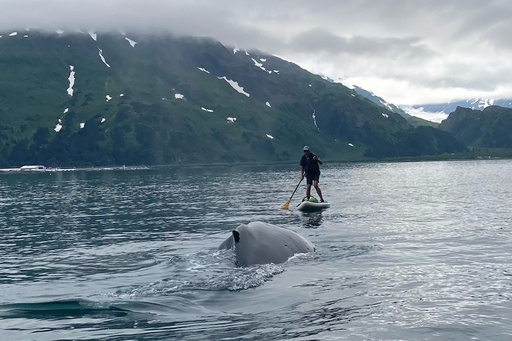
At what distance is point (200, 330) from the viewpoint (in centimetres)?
1263

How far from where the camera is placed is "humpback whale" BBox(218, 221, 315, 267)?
1953cm

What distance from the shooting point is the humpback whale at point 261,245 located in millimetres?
19531

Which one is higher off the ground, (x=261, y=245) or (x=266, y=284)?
(x=261, y=245)

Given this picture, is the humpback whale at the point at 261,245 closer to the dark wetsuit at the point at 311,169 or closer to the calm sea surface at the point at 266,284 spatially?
the calm sea surface at the point at 266,284

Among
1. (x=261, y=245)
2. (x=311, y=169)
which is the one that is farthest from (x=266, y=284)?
(x=311, y=169)

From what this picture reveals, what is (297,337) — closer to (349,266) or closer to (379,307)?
(379,307)

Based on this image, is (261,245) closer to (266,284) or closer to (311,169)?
(266,284)

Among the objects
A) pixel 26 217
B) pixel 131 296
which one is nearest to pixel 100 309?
pixel 131 296

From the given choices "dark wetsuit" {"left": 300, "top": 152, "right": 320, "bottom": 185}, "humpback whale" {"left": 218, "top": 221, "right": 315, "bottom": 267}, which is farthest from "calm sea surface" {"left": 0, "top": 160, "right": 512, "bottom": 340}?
"dark wetsuit" {"left": 300, "top": 152, "right": 320, "bottom": 185}

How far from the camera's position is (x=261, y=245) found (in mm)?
20094

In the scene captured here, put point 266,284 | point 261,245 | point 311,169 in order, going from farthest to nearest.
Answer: point 311,169
point 261,245
point 266,284

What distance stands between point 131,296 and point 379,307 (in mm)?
6866

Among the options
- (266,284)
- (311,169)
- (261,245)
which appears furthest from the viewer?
(311,169)

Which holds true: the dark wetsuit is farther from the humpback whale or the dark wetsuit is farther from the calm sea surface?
the humpback whale
